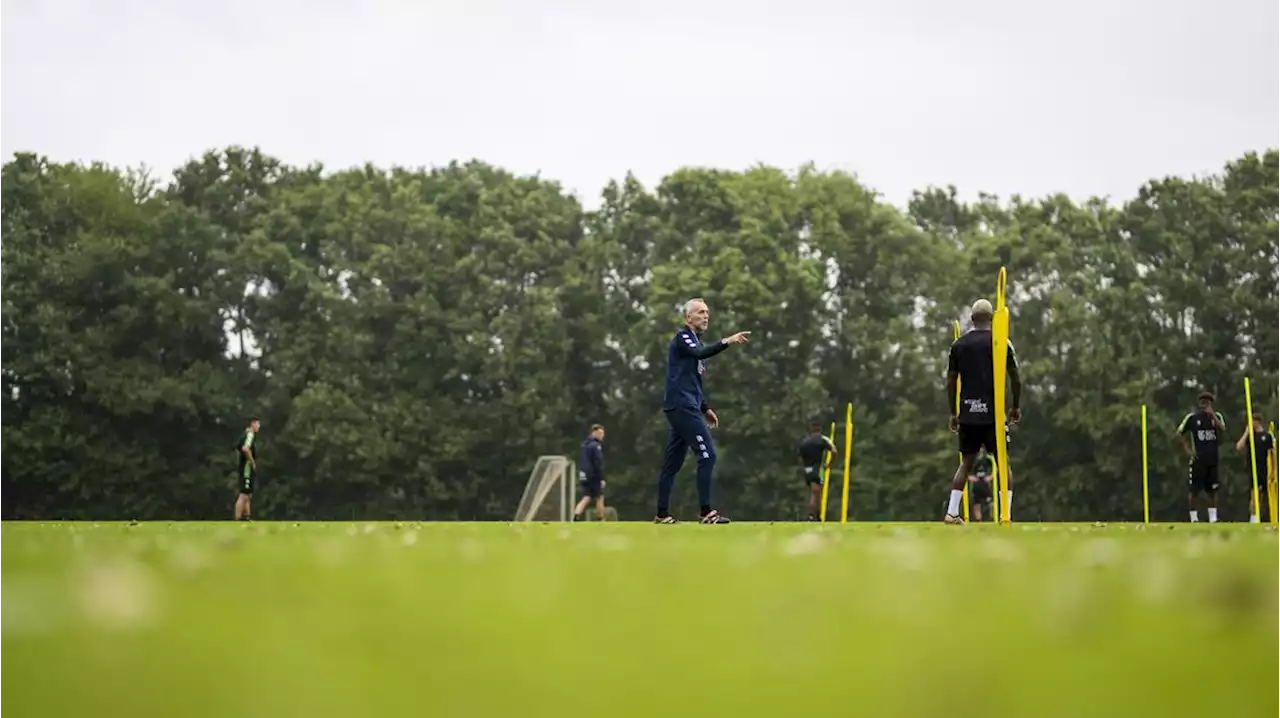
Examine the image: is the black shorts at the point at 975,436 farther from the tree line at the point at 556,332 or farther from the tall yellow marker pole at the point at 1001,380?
the tree line at the point at 556,332

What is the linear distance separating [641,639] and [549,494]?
30807mm

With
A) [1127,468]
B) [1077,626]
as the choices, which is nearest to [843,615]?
[1077,626]

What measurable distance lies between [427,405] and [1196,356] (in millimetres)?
26381

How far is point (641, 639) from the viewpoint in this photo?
323 centimetres

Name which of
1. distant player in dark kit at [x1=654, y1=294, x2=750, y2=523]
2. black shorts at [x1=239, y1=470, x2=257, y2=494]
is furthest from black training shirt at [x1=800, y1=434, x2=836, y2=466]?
distant player in dark kit at [x1=654, y1=294, x2=750, y2=523]

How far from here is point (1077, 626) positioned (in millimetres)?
3416

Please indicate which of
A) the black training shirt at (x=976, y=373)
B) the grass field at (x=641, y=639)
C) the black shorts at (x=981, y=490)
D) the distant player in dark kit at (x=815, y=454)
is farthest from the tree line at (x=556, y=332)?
the grass field at (x=641, y=639)

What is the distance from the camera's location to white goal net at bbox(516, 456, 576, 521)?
3366 centimetres

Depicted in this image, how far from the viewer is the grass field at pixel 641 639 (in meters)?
2.43

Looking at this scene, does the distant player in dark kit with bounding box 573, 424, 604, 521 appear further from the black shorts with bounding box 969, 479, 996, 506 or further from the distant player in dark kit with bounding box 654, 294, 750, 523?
the distant player in dark kit with bounding box 654, 294, 750, 523

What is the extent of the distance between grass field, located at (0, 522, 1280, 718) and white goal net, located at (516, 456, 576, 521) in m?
28.0

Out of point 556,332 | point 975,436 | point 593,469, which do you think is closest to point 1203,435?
point 593,469

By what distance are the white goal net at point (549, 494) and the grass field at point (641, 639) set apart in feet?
91.9

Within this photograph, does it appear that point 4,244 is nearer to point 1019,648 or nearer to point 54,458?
point 54,458
